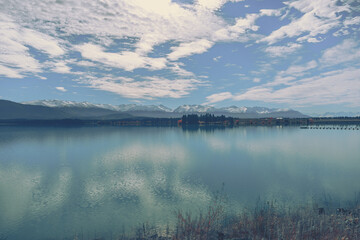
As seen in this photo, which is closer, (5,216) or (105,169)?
(5,216)

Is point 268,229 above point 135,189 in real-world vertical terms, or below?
above

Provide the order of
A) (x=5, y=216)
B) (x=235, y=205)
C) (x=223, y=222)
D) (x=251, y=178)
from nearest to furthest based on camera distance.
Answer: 1. (x=223, y=222)
2. (x=5, y=216)
3. (x=235, y=205)
4. (x=251, y=178)

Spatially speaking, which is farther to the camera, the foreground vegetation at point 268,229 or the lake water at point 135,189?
the lake water at point 135,189

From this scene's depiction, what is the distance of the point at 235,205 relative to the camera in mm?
32062

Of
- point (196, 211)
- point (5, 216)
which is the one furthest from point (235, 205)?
point (5, 216)

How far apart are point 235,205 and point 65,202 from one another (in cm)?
3060

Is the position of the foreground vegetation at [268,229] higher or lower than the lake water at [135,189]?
higher

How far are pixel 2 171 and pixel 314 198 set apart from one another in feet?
273

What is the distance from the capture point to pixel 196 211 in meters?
30.3

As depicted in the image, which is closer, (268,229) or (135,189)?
(268,229)

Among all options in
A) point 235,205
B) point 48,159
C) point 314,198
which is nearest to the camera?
point 235,205

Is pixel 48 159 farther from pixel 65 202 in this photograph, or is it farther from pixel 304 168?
pixel 304 168

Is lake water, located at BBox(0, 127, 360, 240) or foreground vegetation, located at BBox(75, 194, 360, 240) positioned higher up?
foreground vegetation, located at BBox(75, 194, 360, 240)

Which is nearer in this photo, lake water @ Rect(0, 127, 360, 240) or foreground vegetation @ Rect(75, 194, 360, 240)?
foreground vegetation @ Rect(75, 194, 360, 240)
